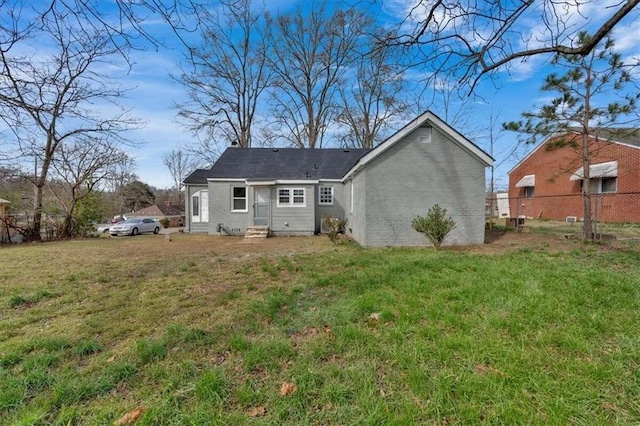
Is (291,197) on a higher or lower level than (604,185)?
lower

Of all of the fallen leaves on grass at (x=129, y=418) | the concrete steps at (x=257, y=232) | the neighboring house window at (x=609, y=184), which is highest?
the neighboring house window at (x=609, y=184)

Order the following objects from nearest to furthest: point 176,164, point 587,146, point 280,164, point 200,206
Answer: point 587,146
point 280,164
point 200,206
point 176,164

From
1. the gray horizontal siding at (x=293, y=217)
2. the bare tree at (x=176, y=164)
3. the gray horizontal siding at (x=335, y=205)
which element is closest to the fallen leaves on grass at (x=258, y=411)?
the gray horizontal siding at (x=293, y=217)

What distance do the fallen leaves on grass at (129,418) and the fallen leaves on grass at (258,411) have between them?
2.78 feet

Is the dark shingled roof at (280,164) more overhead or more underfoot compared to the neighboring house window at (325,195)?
more overhead

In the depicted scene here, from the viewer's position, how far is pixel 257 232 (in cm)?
1514

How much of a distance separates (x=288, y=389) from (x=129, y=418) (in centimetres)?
121

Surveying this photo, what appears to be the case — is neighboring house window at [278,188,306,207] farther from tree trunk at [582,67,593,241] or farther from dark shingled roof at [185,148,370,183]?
tree trunk at [582,67,593,241]

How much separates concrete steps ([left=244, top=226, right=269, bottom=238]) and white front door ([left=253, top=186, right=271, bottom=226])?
704mm

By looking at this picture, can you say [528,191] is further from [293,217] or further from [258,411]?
[258,411]

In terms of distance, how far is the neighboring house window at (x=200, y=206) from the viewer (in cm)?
1855

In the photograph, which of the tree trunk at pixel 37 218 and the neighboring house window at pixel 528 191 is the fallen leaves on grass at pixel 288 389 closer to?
the tree trunk at pixel 37 218

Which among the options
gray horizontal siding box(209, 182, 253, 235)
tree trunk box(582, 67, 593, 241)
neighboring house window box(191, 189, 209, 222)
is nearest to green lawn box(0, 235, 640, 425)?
tree trunk box(582, 67, 593, 241)

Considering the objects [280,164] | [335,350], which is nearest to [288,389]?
[335,350]
